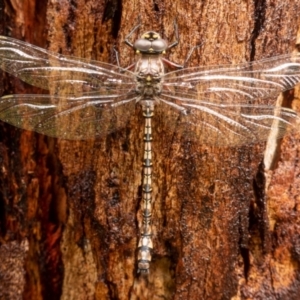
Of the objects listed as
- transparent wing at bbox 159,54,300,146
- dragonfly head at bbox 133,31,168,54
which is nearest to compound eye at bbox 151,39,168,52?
dragonfly head at bbox 133,31,168,54

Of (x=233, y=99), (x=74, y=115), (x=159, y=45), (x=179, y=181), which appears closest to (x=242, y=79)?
(x=233, y=99)

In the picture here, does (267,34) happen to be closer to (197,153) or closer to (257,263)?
(197,153)

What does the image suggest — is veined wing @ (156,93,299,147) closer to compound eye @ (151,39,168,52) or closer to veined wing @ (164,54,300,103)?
veined wing @ (164,54,300,103)

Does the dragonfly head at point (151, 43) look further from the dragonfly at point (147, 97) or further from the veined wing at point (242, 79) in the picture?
the veined wing at point (242, 79)

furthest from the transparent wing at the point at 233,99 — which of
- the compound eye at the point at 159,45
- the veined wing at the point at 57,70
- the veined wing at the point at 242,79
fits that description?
the veined wing at the point at 57,70

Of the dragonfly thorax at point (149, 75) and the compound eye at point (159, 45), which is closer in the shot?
the compound eye at point (159, 45)

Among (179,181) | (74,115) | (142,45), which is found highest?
(142,45)

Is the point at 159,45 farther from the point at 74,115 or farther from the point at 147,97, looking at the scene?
the point at 74,115
